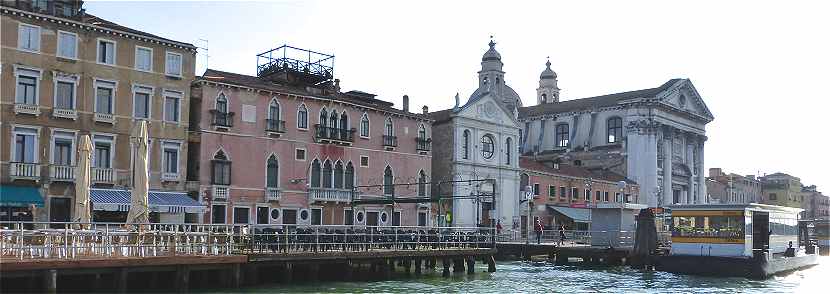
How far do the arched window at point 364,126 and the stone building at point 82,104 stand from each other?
37.3 feet

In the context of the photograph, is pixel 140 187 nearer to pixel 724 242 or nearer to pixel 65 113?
pixel 65 113

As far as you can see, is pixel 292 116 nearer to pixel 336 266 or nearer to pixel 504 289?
pixel 336 266

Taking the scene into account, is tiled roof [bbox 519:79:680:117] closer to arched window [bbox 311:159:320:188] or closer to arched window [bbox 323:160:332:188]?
arched window [bbox 323:160:332:188]

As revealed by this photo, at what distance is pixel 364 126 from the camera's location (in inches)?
2044

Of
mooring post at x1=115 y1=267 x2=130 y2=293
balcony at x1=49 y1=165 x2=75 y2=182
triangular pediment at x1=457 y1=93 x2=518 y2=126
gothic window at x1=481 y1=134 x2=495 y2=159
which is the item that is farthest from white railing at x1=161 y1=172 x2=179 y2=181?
gothic window at x1=481 y1=134 x2=495 y2=159

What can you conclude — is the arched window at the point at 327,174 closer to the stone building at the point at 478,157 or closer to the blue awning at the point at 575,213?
the stone building at the point at 478,157

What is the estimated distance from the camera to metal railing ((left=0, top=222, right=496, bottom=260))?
25.2m

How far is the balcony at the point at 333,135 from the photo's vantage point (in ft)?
161

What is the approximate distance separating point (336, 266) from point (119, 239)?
8.94m

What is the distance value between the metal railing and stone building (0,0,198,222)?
7679 mm

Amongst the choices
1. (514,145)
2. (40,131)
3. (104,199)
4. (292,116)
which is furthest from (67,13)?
(514,145)

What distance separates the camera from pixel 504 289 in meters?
32.8

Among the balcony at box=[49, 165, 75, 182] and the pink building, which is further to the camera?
the pink building

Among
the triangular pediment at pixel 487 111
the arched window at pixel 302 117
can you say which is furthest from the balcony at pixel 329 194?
the triangular pediment at pixel 487 111
